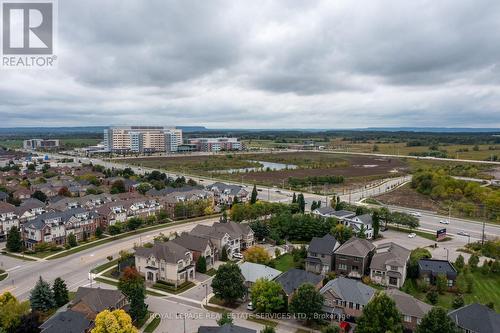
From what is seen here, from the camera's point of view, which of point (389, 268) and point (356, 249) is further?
point (356, 249)

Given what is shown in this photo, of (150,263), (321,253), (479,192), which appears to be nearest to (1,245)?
(150,263)

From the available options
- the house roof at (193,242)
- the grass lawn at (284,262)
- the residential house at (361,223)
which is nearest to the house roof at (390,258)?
the grass lawn at (284,262)

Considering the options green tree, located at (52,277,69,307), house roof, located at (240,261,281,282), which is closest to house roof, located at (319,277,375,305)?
house roof, located at (240,261,281,282)

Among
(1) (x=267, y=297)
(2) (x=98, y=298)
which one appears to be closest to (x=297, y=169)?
(1) (x=267, y=297)

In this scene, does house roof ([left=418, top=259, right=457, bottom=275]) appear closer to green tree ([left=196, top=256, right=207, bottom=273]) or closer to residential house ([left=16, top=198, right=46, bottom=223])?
green tree ([left=196, top=256, right=207, bottom=273])

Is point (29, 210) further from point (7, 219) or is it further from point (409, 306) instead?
point (409, 306)

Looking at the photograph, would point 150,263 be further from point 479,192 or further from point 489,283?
point 479,192

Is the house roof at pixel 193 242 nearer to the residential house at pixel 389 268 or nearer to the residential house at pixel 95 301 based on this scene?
the residential house at pixel 95 301
